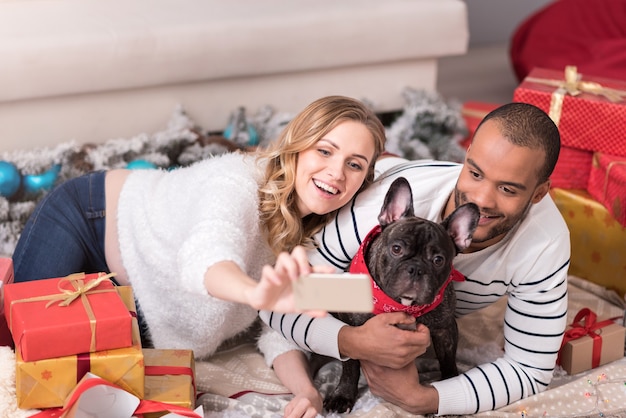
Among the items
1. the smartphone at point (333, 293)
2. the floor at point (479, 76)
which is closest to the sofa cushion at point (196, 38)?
the floor at point (479, 76)

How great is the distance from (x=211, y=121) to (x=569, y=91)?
119 cm

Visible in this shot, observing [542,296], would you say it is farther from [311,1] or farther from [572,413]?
[311,1]

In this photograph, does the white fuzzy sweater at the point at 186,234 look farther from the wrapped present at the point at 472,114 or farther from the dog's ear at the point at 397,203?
the wrapped present at the point at 472,114

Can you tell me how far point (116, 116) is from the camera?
2.60 meters

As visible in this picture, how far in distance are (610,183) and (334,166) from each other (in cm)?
97

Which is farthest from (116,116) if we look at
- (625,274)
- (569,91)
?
(625,274)

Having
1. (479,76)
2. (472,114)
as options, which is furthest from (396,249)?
(479,76)

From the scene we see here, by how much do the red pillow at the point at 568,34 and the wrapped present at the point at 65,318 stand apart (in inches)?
98.6

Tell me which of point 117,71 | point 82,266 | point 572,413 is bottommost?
point 572,413

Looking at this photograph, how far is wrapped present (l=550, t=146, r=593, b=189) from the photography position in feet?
7.56

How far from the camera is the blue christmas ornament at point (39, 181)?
92.0 inches

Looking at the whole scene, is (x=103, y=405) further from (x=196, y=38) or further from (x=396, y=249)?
(x=196, y=38)

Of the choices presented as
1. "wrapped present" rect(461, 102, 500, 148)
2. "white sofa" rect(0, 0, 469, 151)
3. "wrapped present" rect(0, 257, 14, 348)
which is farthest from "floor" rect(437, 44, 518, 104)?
"wrapped present" rect(0, 257, 14, 348)

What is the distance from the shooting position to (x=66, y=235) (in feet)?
6.14
